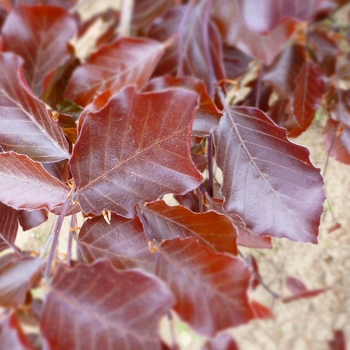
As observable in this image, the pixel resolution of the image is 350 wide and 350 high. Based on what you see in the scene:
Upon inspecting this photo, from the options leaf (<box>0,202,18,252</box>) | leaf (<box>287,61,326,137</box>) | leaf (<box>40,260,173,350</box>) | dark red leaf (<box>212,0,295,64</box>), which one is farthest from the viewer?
dark red leaf (<box>212,0,295,64</box>)

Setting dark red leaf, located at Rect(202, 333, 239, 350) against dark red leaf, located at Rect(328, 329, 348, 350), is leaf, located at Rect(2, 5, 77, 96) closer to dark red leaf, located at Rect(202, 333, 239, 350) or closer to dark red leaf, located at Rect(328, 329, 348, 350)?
dark red leaf, located at Rect(202, 333, 239, 350)

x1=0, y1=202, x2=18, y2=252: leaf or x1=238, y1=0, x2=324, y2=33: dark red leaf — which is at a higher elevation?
x1=238, y1=0, x2=324, y2=33: dark red leaf

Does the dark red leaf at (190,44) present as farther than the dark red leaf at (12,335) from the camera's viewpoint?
Yes

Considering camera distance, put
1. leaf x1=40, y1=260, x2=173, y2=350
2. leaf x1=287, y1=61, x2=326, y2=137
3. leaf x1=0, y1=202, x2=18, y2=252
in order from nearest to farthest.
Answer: leaf x1=40, y1=260, x2=173, y2=350
leaf x1=0, y1=202, x2=18, y2=252
leaf x1=287, y1=61, x2=326, y2=137

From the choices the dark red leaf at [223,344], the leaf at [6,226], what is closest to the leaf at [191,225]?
the leaf at [6,226]

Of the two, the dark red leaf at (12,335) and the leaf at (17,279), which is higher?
the leaf at (17,279)

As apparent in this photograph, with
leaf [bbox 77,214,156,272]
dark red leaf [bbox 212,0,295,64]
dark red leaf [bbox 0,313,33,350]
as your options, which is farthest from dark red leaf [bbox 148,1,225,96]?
dark red leaf [bbox 0,313,33,350]

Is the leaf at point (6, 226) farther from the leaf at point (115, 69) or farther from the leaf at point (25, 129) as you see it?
the leaf at point (115, 69)
